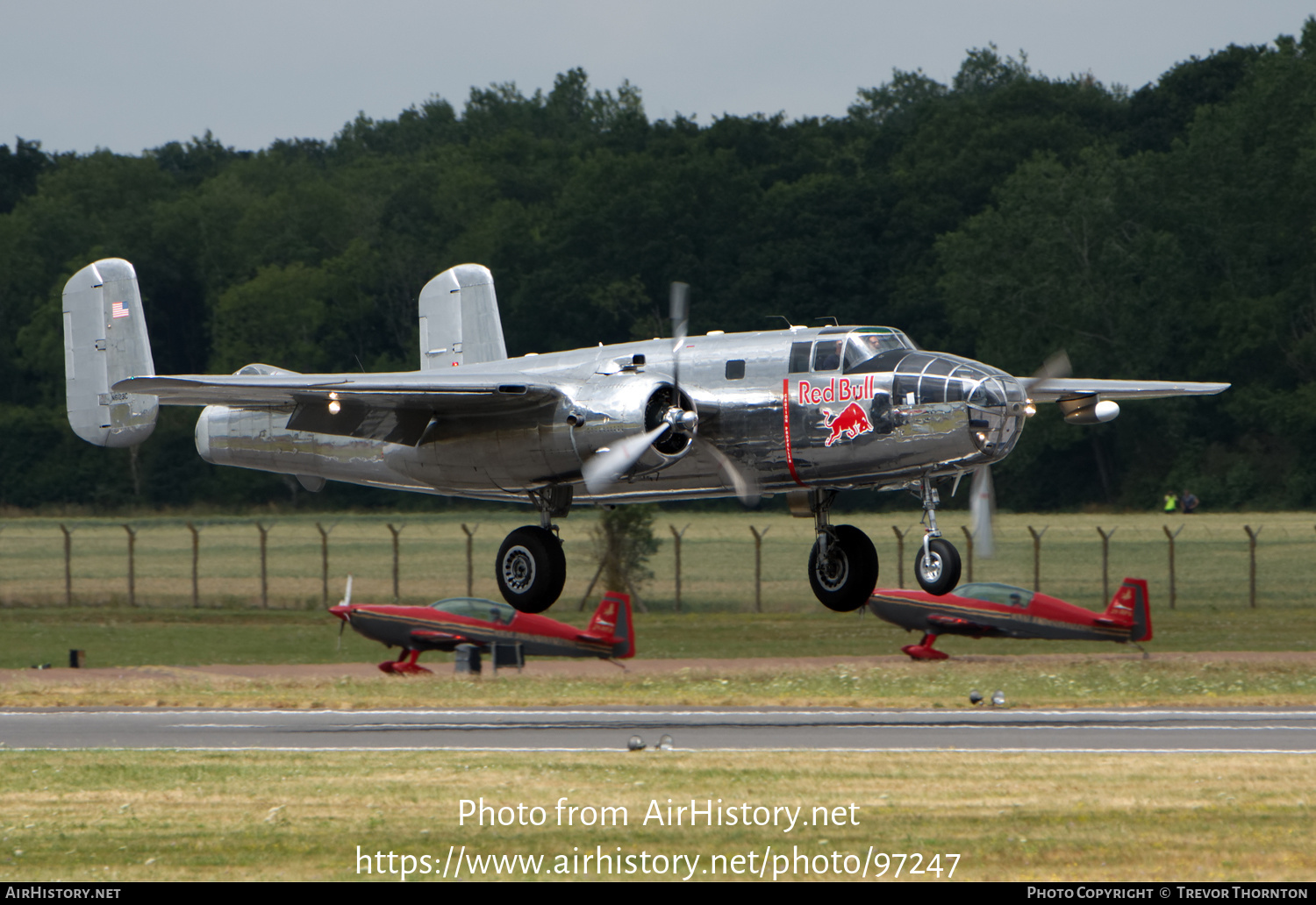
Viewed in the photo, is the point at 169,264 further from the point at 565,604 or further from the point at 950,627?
the point at 950,627

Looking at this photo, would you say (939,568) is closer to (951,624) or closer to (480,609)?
(951,624)

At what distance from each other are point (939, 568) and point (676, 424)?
474 centimetres

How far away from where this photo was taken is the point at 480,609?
55594 mm

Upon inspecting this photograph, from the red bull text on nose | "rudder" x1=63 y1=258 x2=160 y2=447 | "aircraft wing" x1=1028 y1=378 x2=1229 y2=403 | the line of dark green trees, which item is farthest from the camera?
the line of dark green trees

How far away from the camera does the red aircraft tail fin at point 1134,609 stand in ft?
183

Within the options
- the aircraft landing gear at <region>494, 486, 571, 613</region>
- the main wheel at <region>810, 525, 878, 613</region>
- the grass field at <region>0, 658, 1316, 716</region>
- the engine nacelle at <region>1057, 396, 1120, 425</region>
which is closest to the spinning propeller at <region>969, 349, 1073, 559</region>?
the engine nacelle at <region>1057, 396, 1120, 425</region>

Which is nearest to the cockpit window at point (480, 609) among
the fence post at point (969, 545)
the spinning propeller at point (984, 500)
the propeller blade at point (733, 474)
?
the fence post at point (969, 545)

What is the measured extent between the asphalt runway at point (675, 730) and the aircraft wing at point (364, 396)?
11.4m

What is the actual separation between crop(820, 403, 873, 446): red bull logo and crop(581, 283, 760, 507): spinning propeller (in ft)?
5.26

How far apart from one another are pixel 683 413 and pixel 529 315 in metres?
69.9

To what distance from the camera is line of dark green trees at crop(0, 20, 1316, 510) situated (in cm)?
9519

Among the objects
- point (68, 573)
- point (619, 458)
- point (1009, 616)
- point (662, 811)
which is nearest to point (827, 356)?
point (619, 458)

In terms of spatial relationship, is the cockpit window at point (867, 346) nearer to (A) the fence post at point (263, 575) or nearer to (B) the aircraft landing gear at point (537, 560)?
(B) the aircraft landing gear at point (537, 560)

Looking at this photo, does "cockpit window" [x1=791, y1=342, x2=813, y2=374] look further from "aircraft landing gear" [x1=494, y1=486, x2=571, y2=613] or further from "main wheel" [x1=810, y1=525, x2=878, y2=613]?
"aircraft landing gear" [x1=494, y1=486, x2=571, y2=613]
